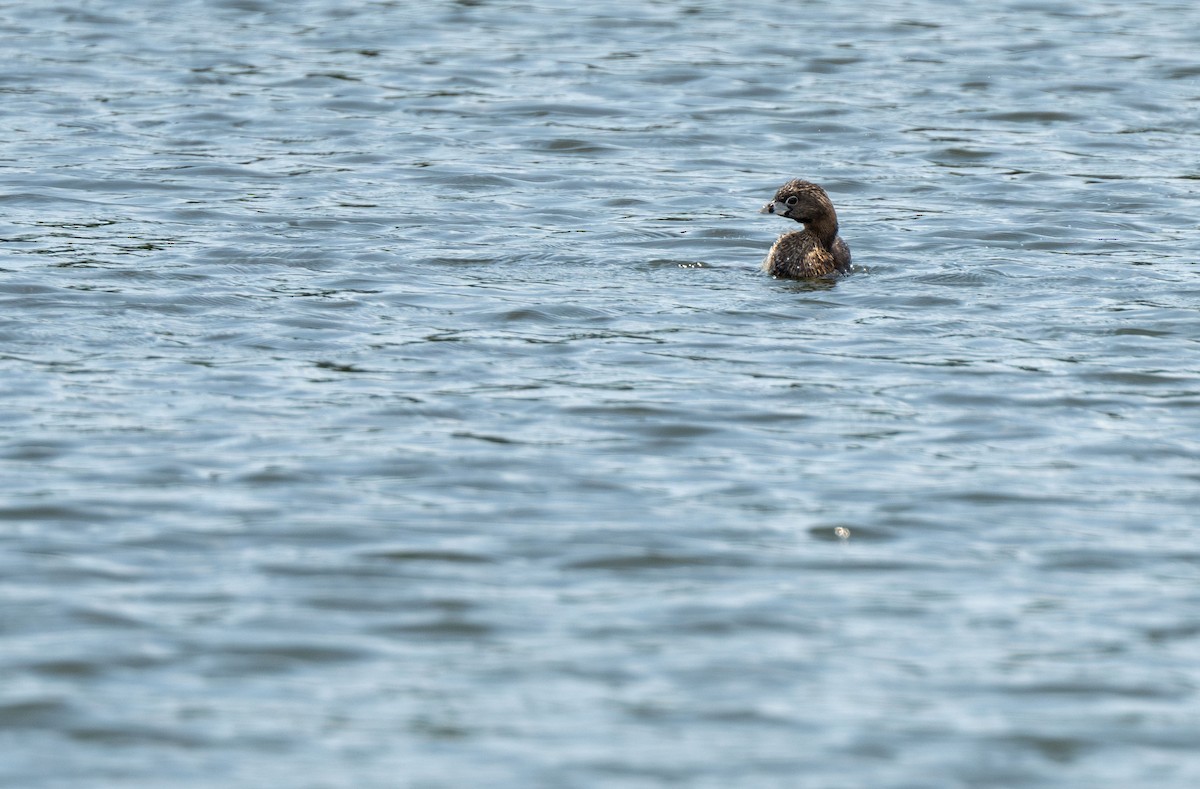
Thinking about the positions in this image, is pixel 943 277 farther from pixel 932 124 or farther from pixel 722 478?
pixel 932 124

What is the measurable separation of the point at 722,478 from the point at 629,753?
9.82 feet

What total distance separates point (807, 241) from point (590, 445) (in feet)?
15.0

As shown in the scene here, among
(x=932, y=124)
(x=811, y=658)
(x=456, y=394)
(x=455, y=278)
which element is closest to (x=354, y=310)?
(x=455, y=278)

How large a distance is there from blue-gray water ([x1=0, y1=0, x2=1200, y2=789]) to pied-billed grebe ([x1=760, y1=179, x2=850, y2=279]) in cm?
24

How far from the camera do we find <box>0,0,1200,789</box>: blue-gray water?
7.47 m

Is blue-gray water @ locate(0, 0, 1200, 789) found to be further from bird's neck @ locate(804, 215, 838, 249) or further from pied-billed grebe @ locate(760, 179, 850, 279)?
bird's neck @ locate(804, 215, 838, 249)

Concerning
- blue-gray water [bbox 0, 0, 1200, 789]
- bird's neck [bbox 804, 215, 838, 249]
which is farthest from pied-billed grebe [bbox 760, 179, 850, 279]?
blue-gray water [bbox 0, 0, 1200, 789]

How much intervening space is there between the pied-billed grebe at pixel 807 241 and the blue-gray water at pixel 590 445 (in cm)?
24

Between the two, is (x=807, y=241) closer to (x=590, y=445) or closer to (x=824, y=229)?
(x=824, y=229)

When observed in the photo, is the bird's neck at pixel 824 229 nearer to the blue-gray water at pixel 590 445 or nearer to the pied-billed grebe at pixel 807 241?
the pied-billed grebe at pixel 807 241

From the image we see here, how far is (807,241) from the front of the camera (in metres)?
14.7

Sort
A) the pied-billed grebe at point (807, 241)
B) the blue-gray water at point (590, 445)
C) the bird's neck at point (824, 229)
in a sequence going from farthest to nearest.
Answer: the bird's neck at point (824, 229) < the pied-billed grebe at point (807, 241) < the blue-gray water at point (590, 445)

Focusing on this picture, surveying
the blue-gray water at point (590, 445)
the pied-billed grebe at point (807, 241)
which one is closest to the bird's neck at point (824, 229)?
the pied-billed grebe at point (807, 241)

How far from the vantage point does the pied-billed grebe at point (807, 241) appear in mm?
14547
